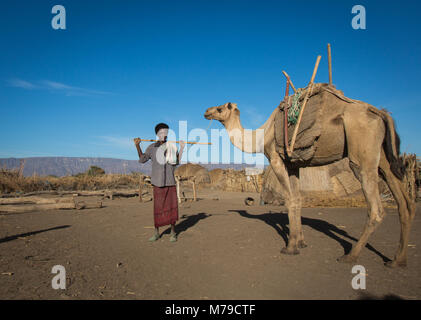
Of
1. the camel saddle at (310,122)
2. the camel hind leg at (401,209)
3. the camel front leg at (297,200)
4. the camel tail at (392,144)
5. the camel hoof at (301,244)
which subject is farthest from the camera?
the camel hoof at (301,244)

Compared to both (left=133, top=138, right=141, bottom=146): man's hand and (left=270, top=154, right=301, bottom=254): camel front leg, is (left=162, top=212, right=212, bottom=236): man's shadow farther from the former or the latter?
(left=270, top=154, right=301, bottom=254): camel front leg

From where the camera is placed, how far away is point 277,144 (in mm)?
5410

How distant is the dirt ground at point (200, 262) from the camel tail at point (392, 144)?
1.54 m

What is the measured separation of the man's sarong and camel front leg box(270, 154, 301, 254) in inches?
98.6

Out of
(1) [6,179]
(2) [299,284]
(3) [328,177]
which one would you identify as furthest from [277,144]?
(1) [6,179]

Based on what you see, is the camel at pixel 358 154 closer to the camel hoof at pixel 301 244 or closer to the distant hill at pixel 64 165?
the camel hoof at pixel 301 244

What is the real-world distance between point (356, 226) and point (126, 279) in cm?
622

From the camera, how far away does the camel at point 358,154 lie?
14.0 feet

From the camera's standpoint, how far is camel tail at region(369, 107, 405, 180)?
434 cm

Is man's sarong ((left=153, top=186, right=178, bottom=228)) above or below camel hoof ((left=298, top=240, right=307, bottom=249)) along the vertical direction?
above

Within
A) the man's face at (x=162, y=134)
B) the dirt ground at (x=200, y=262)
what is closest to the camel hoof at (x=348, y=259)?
the dirt ground at (x=200, y=262)

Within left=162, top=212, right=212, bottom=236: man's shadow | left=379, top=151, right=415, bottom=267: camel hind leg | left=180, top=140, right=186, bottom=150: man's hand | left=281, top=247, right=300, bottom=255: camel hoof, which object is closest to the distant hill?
left=162, top=212, right=212, bottom=236: man's shadow

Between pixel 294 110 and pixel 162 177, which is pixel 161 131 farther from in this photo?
pixel 294 110

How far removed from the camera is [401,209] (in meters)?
4.33
